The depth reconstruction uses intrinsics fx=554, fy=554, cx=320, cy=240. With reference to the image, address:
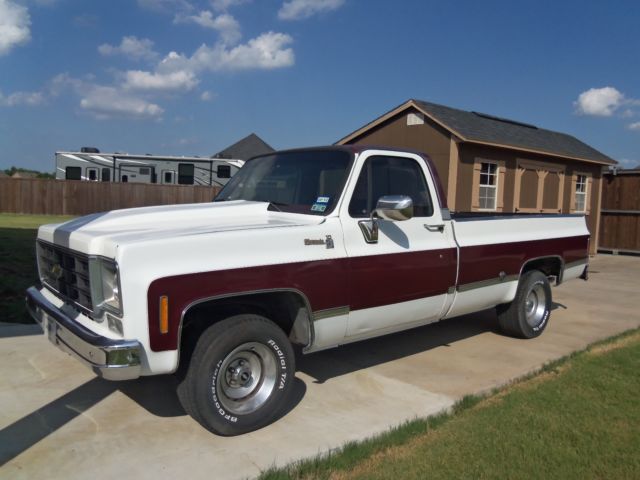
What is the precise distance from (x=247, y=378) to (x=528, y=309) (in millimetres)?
4120

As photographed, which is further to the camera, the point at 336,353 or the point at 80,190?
the point at 80,190

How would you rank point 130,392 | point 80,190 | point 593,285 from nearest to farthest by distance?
point 130,392
point 593,285
point 80,190

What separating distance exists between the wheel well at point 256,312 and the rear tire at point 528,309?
10.8 feet

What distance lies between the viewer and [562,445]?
12.4ft

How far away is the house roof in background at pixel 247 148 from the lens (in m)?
29.9

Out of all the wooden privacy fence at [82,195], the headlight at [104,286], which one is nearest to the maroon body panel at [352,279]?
the headlight at [104,286]

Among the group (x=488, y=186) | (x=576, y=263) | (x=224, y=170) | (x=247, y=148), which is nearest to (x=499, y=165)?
(x=488, y=186)

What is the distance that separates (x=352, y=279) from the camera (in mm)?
4293

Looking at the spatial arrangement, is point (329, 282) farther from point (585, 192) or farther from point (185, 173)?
point (185, 173)

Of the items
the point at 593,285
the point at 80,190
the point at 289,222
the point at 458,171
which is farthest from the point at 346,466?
the point at 80,190

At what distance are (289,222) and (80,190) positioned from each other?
23337 millimetres

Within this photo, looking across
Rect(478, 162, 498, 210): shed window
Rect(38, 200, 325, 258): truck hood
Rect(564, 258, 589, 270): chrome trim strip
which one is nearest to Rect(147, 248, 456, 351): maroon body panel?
Rect(38, 200, 325, 258): truck hood

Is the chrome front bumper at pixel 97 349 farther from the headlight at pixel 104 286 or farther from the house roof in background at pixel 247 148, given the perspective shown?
the house roof in background at pixel 247 148

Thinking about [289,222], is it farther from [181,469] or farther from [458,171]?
[458,171]
